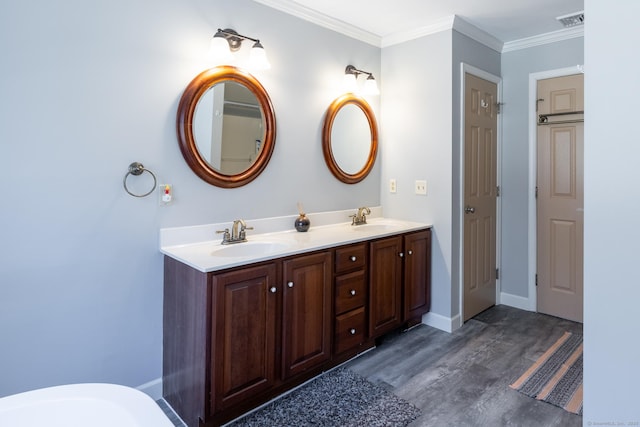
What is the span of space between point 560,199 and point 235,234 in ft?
8.93

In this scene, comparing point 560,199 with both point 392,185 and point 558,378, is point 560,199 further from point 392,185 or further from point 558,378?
point 558,378

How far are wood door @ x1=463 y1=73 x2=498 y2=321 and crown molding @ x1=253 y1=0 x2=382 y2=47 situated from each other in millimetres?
860

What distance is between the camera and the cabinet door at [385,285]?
260cm

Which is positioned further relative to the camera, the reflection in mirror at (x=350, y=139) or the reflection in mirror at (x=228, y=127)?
the reflection in mirror at (x=350, y=139)

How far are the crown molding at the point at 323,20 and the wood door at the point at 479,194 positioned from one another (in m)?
0.86

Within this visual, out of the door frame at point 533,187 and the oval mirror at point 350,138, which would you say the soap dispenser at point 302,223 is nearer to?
the oval mirror at point 350,138

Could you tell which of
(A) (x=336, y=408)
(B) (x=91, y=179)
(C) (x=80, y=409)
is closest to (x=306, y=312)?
(A) (x=336, y=408)

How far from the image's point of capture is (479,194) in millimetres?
3322

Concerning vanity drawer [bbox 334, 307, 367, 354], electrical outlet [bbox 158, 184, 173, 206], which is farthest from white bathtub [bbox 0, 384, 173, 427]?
vanity drawer [bbox 334, 307, 367, 354]

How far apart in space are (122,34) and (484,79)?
109 inches

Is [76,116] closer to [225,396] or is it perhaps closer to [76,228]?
[76,228]

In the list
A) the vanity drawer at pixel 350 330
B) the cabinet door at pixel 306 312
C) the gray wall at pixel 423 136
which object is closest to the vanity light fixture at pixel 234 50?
the cabinet door at pixel 306 312

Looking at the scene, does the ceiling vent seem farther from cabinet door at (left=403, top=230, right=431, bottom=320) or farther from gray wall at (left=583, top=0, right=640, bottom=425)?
gray wall at (left=583, top=0, right=640, bottom=425)

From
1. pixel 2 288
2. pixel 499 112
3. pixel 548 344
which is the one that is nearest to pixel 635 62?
pixel 2 288
